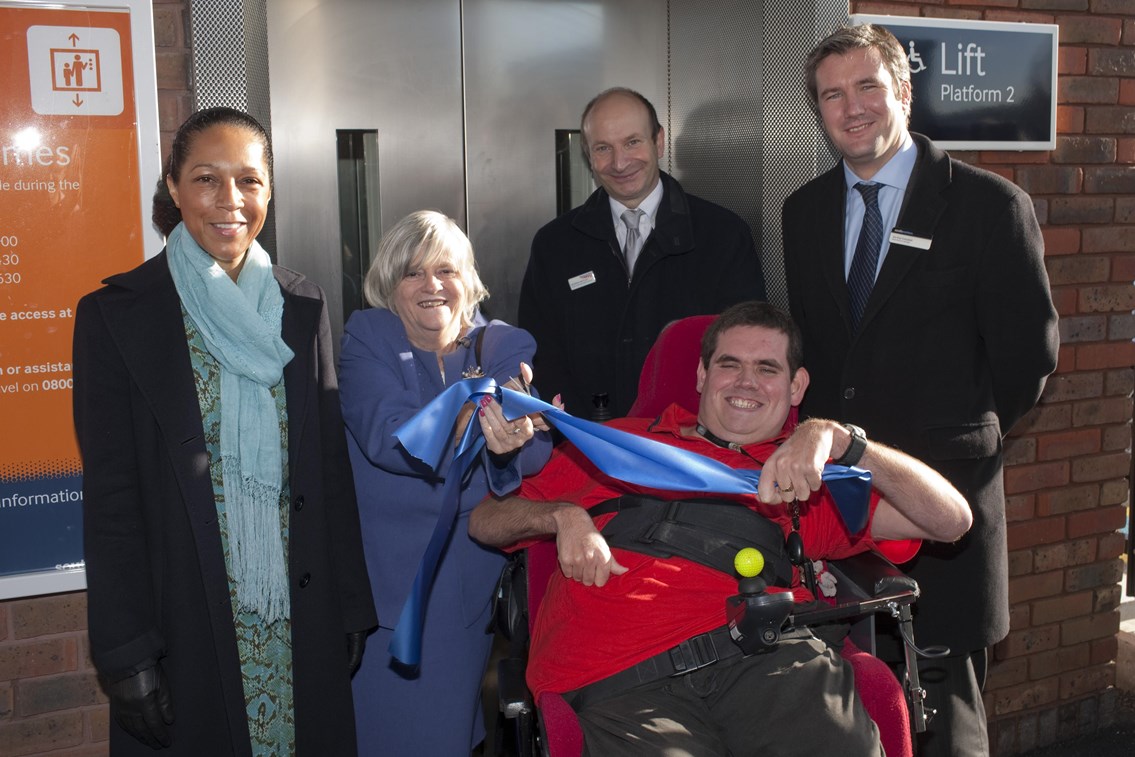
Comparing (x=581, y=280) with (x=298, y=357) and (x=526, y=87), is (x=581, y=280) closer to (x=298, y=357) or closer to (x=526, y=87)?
(x=526, y=87)

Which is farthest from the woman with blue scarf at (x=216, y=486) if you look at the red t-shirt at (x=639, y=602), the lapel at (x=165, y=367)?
the red t-shirt at (x=639, y=602)

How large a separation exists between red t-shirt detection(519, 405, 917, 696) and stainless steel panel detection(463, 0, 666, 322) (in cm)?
156

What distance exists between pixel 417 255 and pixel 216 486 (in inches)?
33.6

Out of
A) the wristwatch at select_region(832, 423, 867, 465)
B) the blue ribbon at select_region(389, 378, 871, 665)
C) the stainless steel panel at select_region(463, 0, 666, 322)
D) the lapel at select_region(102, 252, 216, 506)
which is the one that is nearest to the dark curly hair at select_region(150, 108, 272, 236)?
the lapel at select_region(102, 252, 216, 506)

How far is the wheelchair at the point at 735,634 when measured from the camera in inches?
96.3

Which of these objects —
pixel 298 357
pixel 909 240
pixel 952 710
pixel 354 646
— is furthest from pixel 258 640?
pixel 909 240

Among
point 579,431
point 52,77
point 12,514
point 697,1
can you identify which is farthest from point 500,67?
point 12,514

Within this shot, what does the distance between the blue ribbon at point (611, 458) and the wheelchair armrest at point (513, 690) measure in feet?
1.04

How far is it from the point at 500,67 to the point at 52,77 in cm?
163

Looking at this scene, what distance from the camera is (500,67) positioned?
406 cm

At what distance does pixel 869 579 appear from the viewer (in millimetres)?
2654

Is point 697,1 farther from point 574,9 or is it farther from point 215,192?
point 215,192

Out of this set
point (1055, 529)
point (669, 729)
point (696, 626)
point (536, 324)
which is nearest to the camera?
point (669, 729)

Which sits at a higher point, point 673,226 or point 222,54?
point 222,54
